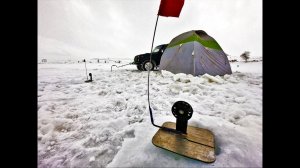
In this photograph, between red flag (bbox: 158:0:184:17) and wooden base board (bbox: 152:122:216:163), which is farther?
red flag (bbox: 158:0:184:17)

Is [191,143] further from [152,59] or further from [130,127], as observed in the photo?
[152,59]

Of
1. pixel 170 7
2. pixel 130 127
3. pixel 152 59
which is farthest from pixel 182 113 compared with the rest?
pixel 152 59

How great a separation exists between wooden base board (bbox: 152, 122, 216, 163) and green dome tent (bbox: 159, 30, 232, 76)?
11.3ft

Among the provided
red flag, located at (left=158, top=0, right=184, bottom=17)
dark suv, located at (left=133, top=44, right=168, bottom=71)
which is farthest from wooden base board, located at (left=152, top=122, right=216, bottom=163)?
dark suv, located at (left=133, top=44, right=168, bottom=71)

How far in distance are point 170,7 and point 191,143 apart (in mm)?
1691

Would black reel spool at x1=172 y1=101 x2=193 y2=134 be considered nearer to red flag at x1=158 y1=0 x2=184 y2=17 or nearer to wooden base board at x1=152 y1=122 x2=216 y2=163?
wooden base board at x1=152 y1=122 x2=216 y2=163

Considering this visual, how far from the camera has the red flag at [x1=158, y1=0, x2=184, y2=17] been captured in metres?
1.74

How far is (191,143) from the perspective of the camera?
1357 millimetres

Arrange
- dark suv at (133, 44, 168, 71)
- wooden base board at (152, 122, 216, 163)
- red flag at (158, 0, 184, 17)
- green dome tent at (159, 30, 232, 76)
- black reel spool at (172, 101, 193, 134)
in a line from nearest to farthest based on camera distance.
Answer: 1. wooden base board at (152, 122, 216, 163)
2. black reel spool at (172, 101, 193, 134)
3. red flag at (158, 0, 184, 17)
4. green dome tent at (159, 30, 232, 76)
5. dark suv at (133, 44, 168, 71)
